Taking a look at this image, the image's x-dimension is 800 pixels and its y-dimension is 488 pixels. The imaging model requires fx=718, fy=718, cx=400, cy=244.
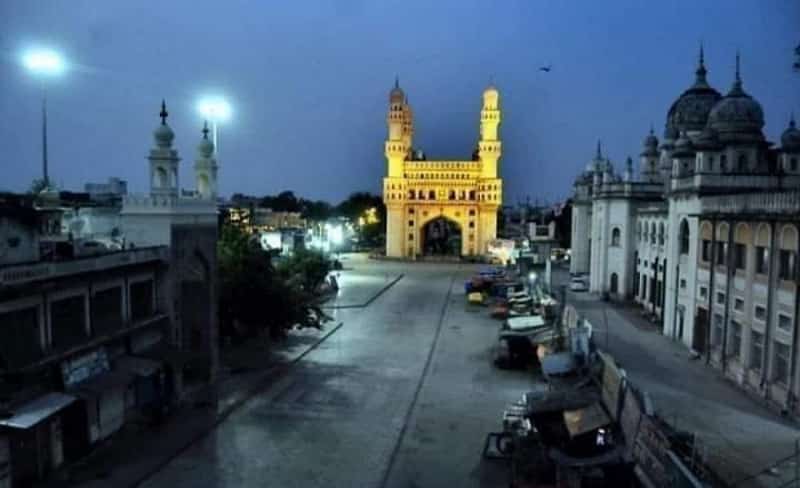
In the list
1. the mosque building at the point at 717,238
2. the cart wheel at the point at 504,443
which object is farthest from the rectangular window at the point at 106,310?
the mosque building at the point at 717,238

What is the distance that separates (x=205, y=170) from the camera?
24078 millimetres

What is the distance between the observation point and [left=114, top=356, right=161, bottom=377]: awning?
1727 cm

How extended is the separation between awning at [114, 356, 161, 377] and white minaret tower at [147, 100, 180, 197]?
16.3 feet

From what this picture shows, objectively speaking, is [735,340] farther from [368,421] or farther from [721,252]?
[368,421]

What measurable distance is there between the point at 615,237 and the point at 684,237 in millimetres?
13532

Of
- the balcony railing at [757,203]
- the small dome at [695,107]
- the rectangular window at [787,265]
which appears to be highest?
the small dome at [695,107]

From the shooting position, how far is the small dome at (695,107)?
1543 inches

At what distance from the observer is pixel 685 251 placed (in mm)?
28188

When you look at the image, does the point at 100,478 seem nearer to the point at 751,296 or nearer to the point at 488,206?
the point at 751,296

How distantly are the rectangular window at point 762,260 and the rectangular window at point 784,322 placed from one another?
5.20 ft

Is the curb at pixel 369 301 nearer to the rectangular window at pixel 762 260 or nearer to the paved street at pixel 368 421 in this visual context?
the paved street at pixel 368 421

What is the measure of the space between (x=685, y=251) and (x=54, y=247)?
73.3 ft

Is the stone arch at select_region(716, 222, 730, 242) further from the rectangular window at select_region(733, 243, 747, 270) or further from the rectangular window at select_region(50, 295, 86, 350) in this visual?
the rectangular window at select_region(50, 295, 86, 350)

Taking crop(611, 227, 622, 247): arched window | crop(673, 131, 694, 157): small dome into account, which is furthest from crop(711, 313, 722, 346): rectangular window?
crop(611, 227, 622, 247): arched window
